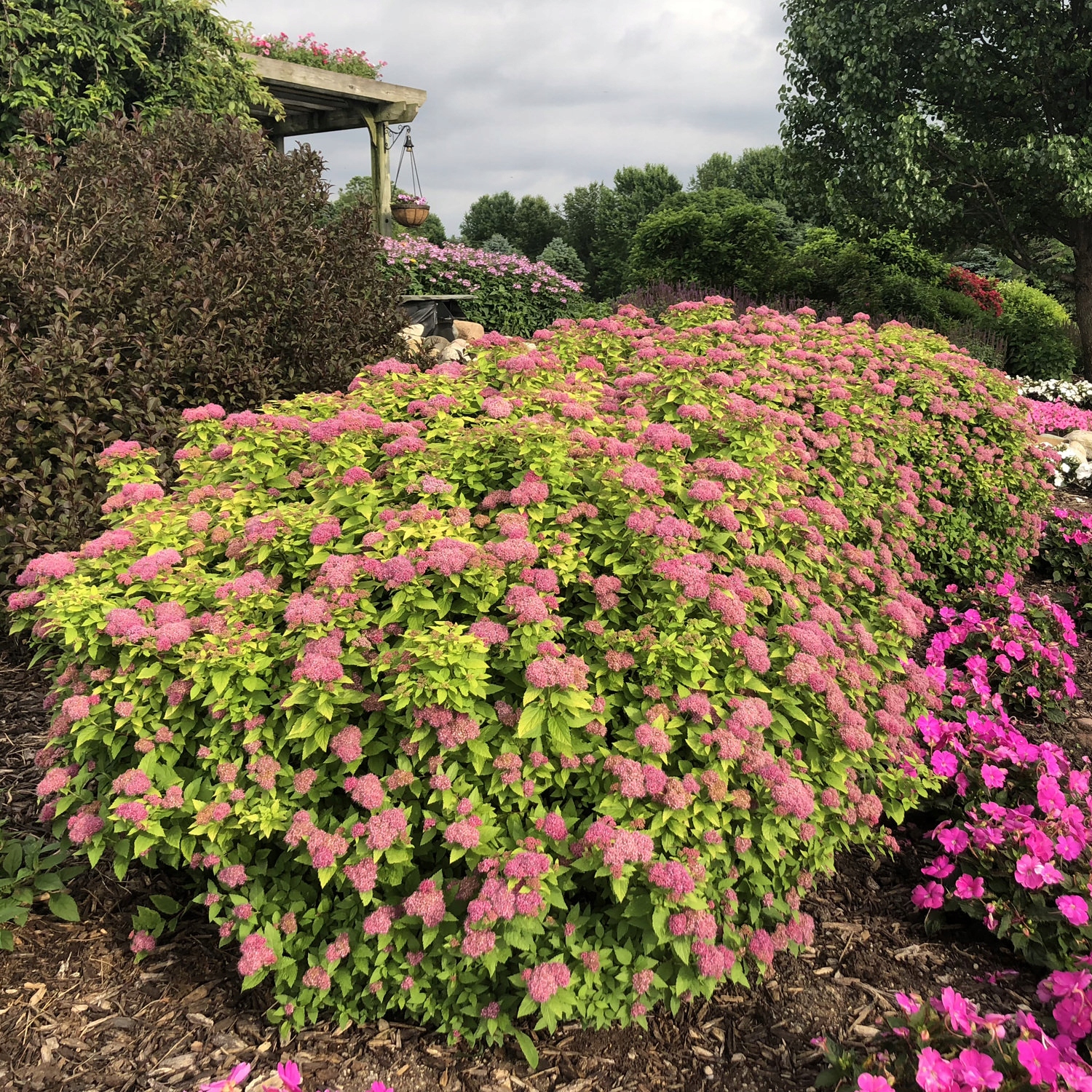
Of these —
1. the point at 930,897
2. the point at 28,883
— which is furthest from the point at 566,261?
the point at 28,883

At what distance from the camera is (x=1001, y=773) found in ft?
11.4

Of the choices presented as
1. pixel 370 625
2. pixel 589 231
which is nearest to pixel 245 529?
pixel 370 625

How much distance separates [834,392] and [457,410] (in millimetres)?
2350

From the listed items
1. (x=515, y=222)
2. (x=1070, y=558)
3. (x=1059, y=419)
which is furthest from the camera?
(x=515, y=222)

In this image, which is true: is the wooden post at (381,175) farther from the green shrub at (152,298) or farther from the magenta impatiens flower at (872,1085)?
the magenta impatiens flower at (872,1085)

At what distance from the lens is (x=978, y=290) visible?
1766 centimetres

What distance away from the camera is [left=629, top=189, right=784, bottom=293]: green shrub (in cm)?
1648

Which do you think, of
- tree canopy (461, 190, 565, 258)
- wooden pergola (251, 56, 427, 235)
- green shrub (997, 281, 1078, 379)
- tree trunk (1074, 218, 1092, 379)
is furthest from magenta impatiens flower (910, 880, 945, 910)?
tree canopy (461, 190, 565, 258)

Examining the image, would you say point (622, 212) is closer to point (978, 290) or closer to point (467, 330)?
point (978, 290)

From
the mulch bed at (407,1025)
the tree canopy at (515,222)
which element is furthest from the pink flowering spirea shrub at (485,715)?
the tree canopy at (515,222)

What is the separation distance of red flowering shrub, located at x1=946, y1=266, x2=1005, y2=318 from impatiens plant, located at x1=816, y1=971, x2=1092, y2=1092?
17194 mm

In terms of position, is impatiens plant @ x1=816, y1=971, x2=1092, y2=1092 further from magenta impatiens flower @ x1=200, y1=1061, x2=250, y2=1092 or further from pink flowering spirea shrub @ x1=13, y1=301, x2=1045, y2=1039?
magenta impatiens flower @ x1=200, y1=1061, x2=250, y2=1092

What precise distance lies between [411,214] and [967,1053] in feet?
46.5

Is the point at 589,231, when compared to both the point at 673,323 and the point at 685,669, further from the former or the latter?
the point at 685,669
